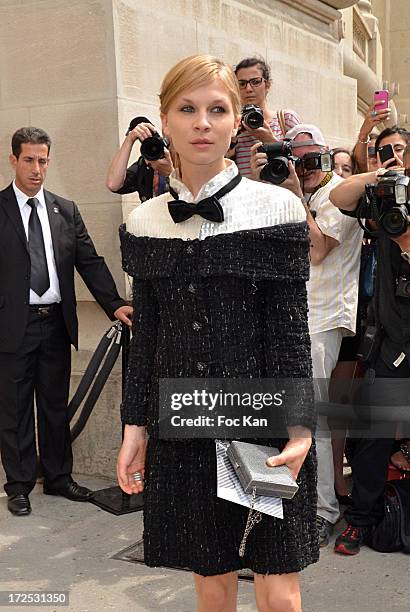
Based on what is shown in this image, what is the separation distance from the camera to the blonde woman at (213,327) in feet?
7.83

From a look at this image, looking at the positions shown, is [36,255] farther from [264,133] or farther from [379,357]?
[379,357]

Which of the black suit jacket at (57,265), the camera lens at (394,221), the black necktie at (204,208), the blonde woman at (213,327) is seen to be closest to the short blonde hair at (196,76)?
the blonde woman at (213,327)

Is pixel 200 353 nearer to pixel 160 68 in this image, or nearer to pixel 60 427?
pixel 60 427

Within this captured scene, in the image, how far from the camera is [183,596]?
3.67 m

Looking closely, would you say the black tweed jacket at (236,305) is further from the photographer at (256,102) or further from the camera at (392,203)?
the photographer at (256,102)

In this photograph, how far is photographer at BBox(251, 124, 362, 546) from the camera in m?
4.29

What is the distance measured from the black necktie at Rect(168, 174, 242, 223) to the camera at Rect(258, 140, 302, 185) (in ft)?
4.82

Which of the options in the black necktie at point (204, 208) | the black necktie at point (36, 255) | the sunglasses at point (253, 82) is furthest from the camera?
the black necktie at point (36, 255)

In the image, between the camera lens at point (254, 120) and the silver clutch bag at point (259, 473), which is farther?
the camera lens at point (254, 120)

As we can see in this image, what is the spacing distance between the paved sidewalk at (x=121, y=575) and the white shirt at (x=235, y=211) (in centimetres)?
181

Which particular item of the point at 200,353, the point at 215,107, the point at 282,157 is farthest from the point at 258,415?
the point at 282,157

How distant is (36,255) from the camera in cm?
499

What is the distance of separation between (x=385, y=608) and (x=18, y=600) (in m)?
1.57

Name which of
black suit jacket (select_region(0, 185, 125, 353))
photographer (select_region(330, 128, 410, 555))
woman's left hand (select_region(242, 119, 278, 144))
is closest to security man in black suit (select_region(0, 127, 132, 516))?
black suit jacket (select_region(0, 185, 125, 353))
